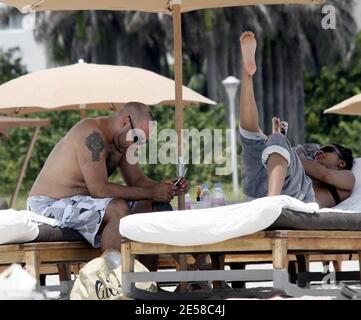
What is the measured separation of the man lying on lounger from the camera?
693 centimetres

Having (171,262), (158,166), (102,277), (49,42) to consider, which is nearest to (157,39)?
(49,42)

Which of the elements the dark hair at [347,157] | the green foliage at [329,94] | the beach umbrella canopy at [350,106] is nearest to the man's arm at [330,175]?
the dark hair at [347,157]

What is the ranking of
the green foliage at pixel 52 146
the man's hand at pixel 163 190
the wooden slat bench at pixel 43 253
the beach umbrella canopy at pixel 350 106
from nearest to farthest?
the wooden slat bench at pixel 43 253
the man's hand at pixel 163 190
the beach umbrella canopy at pixel 350 106
the green foliage at pixel 52 146

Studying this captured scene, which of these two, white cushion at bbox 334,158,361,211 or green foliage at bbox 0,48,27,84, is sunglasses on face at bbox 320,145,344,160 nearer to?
white cushion at bbox 334,158,361,211

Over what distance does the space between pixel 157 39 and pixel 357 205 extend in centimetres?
2819

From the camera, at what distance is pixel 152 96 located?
36.9 ft

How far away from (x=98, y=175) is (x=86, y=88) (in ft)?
13.2

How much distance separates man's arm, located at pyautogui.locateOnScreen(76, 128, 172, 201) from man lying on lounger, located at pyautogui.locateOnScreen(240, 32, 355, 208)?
615 millimetres

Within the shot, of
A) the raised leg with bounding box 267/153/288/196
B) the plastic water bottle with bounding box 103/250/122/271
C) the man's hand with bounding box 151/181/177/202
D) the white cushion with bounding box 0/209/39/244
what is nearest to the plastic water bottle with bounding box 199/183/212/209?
the man's hand with bounding box 151/181/177/202

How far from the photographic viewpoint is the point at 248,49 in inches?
281

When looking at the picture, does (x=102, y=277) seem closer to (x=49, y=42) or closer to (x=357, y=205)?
(x=357, y=205)

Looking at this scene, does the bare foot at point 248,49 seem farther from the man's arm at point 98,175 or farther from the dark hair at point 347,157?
the dark hair at point 347,157

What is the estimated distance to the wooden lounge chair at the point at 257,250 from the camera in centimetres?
618

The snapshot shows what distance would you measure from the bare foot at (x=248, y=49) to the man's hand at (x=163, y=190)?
836 mm
